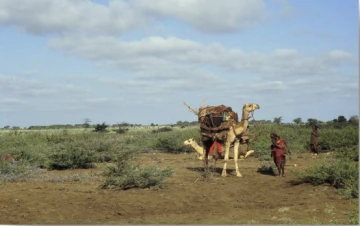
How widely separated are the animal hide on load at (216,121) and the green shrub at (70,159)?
6.23 m

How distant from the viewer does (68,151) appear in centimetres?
2091

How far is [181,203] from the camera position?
12734mm

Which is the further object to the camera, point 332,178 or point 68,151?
point 68,151

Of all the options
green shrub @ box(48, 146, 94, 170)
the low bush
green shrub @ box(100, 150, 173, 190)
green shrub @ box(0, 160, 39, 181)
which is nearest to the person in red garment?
the low bush

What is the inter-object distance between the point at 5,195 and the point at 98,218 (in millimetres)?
3181

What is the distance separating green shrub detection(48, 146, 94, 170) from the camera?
67.3 feet

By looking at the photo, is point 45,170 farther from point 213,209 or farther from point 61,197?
point 213,209

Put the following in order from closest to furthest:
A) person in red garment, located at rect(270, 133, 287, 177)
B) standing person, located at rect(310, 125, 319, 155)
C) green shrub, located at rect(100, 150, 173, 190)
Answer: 1. green shrub, located at rect(100, 150, 173, 190)
2. person in red garment, located at rect(270, 133, 287, 177)
3. standing person, located at rect(310, 125, 319, 155)

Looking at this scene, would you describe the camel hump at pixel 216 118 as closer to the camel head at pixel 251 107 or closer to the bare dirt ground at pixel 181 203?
the camel head at pixel 251 107

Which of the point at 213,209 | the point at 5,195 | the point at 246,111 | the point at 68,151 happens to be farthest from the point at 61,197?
the point at 68,151

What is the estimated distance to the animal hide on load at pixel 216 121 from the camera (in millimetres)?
16328

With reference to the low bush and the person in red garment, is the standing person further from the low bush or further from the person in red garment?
the low bush

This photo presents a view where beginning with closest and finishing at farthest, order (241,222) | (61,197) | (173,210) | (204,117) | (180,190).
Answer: (241,222) < (173,210) < (61,197) < (180,190) < (204,117)

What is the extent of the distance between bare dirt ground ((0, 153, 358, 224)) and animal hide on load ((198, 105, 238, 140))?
146 cm
